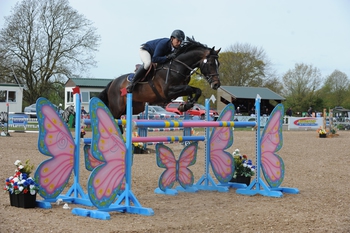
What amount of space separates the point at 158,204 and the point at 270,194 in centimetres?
178

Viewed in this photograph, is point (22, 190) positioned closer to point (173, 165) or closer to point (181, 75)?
point (173, 165)

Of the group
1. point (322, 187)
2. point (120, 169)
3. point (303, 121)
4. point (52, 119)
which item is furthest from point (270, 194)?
point (303, 121)

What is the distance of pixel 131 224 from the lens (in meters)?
4.64

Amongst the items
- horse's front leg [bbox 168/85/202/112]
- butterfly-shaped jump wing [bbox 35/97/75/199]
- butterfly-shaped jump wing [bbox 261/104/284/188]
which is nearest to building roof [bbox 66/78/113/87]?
horse's front leg [bbox 168/85/202/112]

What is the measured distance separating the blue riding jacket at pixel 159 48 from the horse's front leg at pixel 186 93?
562 mm

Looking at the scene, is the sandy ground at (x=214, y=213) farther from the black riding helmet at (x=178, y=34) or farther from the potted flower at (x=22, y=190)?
the black riding helmet at (x=178, y=34)

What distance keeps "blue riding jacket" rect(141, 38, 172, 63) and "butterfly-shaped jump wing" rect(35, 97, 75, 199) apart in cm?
237

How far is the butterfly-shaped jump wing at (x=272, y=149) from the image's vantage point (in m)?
6.96

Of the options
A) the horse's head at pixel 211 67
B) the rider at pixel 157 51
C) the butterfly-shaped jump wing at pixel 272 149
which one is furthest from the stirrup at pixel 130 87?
the butterfly-shaped jump wing at pixel 272 149

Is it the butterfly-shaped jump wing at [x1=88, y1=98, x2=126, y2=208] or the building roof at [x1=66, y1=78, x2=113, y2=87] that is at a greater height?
the building roof at [x1=66, y1=78, x2=113, y2=87]

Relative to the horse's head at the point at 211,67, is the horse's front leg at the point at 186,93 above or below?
below

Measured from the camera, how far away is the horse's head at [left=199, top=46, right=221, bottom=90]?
707cm

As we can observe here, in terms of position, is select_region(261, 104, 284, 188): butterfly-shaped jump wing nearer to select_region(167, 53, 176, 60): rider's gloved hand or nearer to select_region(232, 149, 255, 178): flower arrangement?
select_region(232, 149, 255, 178): flower arrangement

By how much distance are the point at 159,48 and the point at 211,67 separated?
971mm
